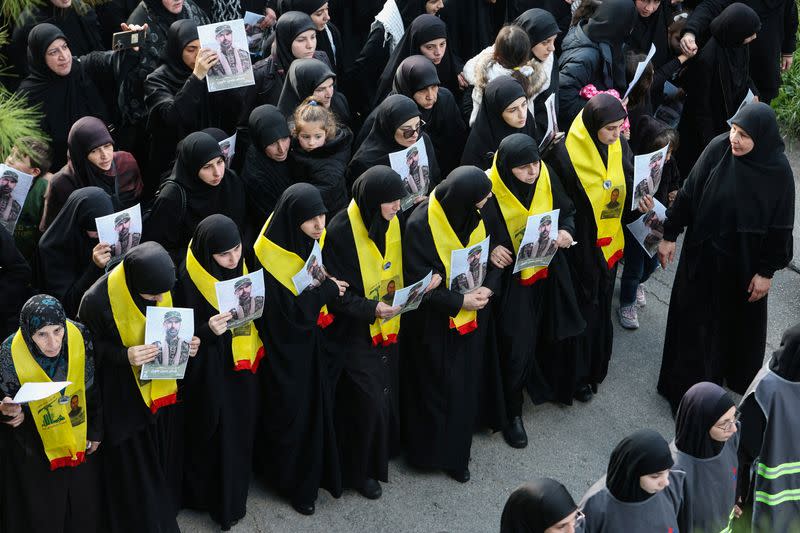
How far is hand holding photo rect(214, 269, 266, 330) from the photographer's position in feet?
19.7

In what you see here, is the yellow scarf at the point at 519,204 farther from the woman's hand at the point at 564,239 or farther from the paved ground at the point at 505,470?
the paved ground at the point at 505,470

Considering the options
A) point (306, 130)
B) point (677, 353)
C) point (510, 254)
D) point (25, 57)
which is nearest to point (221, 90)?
point (306, 130)

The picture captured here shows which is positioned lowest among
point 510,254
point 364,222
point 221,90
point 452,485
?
point 452,485

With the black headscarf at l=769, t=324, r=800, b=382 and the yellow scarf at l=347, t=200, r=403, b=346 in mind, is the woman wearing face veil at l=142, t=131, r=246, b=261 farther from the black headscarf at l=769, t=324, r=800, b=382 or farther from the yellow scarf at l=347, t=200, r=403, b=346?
the black headscarf at l=769, t=324, r=800, b=382

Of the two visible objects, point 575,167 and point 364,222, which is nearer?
point 364,222

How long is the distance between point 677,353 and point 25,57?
Result: 16.0 ft

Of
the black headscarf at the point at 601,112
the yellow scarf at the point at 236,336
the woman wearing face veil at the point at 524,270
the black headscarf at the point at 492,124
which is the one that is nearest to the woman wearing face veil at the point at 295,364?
the yellow scarf at the point at 236,336

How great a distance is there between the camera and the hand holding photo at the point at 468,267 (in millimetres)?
6883

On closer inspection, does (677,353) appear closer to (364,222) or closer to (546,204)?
(546,204)

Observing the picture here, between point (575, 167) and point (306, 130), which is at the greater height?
point (306, 130)

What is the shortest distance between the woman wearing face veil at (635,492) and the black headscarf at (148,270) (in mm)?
2349

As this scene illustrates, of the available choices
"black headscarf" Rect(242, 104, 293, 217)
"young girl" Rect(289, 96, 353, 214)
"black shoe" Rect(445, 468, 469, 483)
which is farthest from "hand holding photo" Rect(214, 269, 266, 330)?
"black shoe" Rect(445, 468, 469, 483)

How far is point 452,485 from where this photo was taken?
7324 millimetres

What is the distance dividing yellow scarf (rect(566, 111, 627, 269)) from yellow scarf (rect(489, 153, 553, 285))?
0.35 metres
